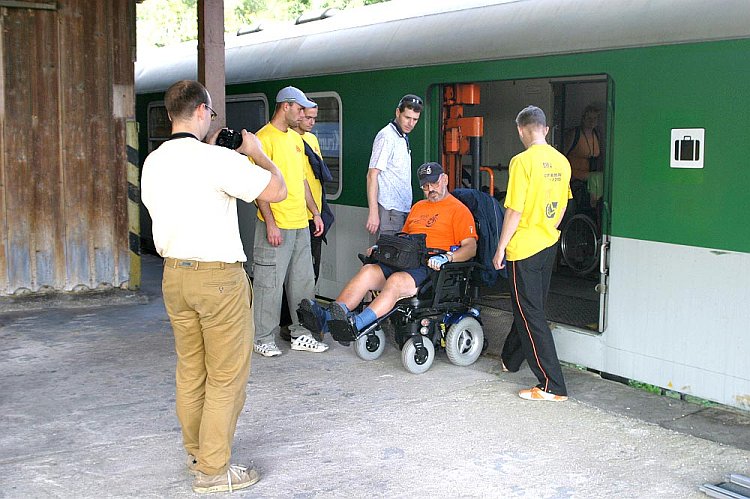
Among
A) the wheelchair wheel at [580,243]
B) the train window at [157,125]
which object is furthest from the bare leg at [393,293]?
the train window at [157,125]

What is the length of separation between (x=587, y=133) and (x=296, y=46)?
3015mm

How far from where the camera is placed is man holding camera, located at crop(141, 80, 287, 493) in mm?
4207

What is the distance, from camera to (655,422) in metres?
5.37

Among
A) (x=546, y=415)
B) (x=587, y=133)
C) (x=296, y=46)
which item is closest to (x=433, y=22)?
(x=296, y=46)

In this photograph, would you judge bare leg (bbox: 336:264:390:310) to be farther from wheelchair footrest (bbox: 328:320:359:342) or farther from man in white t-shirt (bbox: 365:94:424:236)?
man in white t-shirt (bbox: 365:94:424:236)

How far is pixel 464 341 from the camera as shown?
6598 millimetres

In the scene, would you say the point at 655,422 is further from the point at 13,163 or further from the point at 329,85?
the point at 13,163

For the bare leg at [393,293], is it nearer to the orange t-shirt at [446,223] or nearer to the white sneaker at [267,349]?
the orange t-shirt at [446,223]

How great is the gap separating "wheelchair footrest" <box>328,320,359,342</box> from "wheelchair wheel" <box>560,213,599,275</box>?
3.76 meters

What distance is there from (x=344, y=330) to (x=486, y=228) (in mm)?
1232

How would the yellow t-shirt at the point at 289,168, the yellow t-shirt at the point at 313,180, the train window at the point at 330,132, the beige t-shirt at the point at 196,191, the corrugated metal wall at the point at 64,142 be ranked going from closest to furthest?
the beige t-shirt at the point at 196,191, the yellow t-shirt at the point at 289,168, the yellow t-shirt at the point at 313,180, the train window at the point at 330,132, the corrugated metal wall at the point at 64,142

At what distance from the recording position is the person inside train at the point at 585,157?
9391 mm

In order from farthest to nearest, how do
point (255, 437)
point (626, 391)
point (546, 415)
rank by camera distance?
point (626, 391)
point (546, 415)
point (255, 437)

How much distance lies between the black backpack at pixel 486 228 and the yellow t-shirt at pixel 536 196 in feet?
2.08
